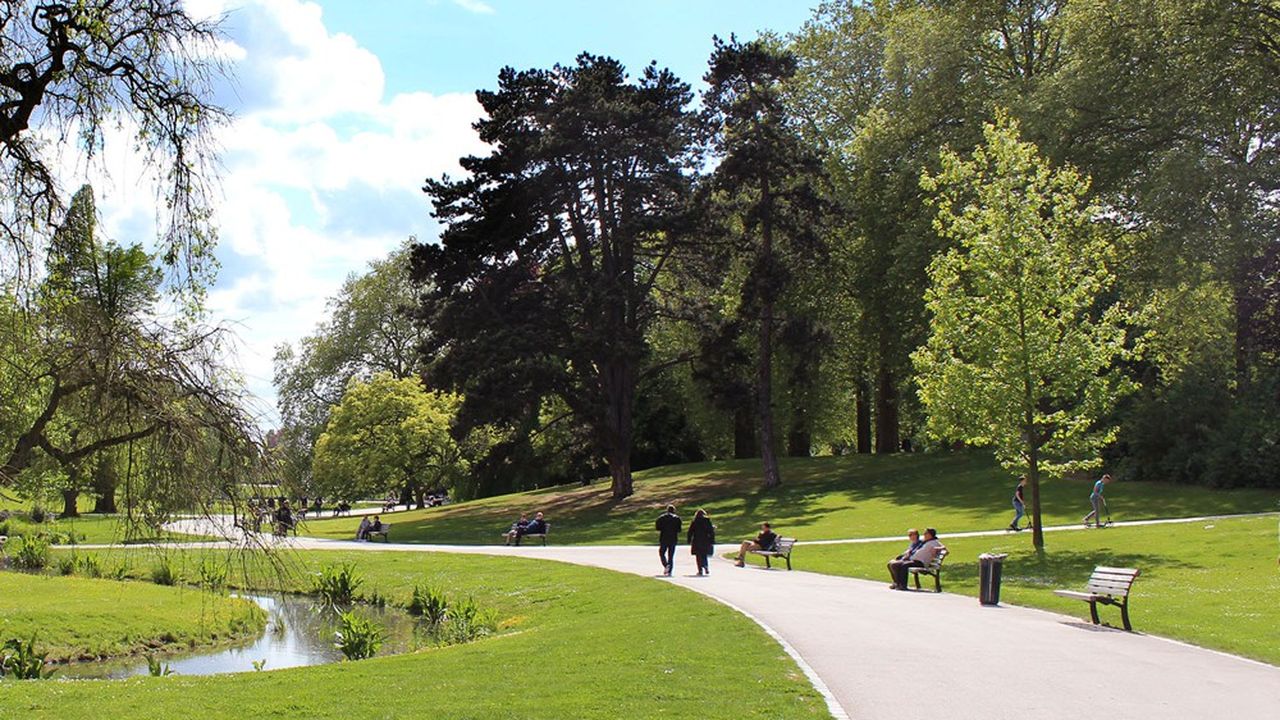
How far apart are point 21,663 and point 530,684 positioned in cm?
901

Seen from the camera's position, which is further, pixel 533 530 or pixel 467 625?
pixel 533 530

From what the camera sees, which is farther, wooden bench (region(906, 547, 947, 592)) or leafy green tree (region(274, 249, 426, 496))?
leafy green tree (region(274, 249, 426, 496))

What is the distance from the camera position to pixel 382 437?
5509 centimetres

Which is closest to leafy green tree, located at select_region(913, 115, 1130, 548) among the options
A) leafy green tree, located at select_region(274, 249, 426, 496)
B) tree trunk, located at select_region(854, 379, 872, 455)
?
tree trunk, located at select_region(854, 379, 872, 455)

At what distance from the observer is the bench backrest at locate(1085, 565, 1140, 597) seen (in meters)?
15.6

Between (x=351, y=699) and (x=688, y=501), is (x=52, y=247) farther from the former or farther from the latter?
(x=688, y=501)

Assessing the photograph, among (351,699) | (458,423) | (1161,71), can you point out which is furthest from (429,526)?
(351,699)

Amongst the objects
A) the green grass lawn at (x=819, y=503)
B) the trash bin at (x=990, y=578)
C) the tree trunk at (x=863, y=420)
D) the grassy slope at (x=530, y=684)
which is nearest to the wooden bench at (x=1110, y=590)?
the trash bin at (x=990, y=578)

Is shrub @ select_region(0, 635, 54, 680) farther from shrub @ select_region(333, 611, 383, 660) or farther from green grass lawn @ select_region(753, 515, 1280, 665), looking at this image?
green grass lawn @ select_region(753, 515, 1280, 665)

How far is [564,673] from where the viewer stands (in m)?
12.2

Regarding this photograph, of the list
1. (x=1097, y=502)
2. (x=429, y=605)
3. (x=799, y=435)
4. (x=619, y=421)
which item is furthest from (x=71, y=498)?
(x=799, y=435)

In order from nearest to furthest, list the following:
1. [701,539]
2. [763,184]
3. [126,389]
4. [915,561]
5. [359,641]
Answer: [126,389] → [359,641] → [915,561] → [701,539] → [763,184]

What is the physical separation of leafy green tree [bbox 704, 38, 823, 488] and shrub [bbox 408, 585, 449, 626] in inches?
1025

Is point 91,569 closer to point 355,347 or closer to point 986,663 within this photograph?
point 986,663
